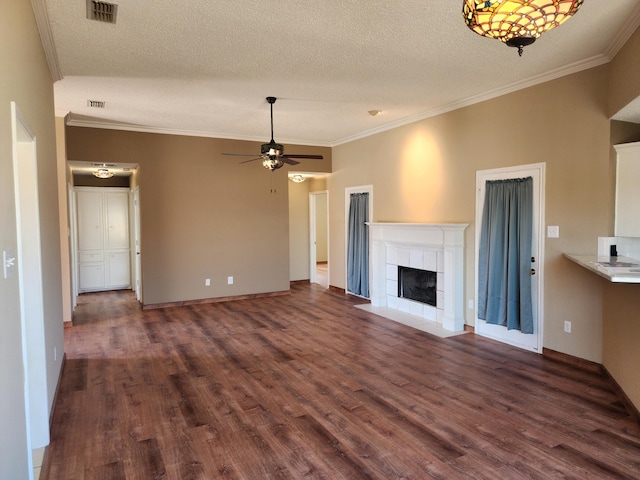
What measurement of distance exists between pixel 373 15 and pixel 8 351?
9.93 ft

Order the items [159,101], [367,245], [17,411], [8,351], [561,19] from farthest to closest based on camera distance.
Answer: [367,245] → [159,101] → [17,411] → [8,351] → [561,19]

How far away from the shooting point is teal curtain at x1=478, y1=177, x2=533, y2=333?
453cm

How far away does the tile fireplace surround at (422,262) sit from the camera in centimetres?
539

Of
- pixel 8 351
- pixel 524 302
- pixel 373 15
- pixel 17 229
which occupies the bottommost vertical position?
pixel 524 302

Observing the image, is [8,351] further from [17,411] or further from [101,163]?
[101,163]

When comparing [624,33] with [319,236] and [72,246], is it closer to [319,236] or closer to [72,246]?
[72,246]

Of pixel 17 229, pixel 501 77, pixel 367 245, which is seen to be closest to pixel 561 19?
pixel 17 229

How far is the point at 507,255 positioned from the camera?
186 inches

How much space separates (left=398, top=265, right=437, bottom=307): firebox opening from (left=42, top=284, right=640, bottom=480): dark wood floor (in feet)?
2.79

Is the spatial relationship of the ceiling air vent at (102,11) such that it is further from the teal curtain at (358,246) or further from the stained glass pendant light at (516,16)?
the teal curtain at (358,246)

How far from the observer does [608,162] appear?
12.5 ft

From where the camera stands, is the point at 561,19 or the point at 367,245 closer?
the point at 561,19

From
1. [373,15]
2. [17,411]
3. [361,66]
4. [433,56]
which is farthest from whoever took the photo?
[361,66]

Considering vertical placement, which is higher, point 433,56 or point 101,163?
point 433,56
